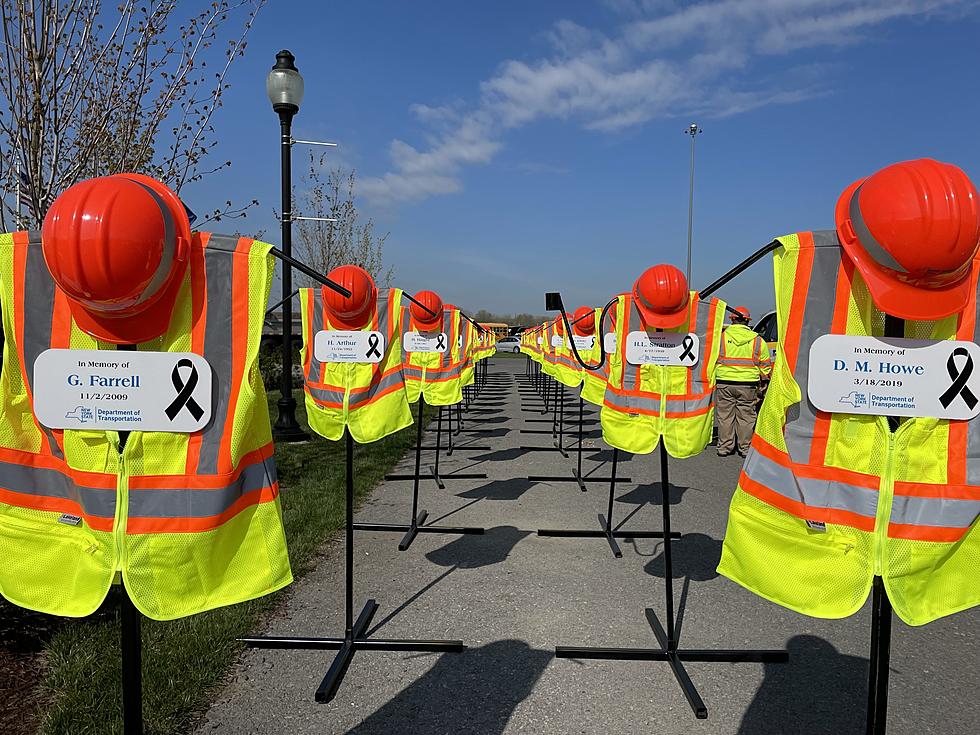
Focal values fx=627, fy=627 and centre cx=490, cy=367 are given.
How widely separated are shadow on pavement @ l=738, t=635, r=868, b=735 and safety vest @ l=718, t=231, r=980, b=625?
60.4 inches

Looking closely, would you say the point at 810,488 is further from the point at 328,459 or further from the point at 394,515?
the point at 328,459

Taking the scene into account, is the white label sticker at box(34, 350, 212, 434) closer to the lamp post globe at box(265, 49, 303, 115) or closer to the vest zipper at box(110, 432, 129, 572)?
the vest zipper at box(110, 432, 129, 572)

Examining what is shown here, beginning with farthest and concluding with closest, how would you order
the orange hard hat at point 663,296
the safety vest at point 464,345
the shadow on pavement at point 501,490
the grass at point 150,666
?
1. the safety vest at point 464,345
2. the shadow on pavement at point 501,490
3. the orange hard hat at point 663,296
4. the grass at point 150,666

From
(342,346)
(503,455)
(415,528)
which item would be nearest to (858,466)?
(342,346)

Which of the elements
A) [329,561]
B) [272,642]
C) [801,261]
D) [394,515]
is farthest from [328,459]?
[801,261]

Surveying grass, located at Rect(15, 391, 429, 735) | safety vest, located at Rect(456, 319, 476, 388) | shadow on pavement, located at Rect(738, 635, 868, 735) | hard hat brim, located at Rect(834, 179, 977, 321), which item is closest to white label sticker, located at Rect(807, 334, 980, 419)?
hard hat brim, located at Rect(834, 179, 977, 321)

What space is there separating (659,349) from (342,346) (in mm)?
2134

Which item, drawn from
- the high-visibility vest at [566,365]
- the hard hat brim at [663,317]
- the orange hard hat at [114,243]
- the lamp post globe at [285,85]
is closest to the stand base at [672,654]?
the hard hat brim at [663,317]

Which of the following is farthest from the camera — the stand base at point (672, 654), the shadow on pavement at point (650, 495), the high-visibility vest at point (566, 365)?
the high-visibility vest at point (566, 365)

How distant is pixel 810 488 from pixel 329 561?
4.38 meters

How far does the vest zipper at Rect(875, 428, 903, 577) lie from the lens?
6.32ft

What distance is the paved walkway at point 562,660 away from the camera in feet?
10.5

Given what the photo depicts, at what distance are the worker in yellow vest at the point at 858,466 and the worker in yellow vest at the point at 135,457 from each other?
5.57ft

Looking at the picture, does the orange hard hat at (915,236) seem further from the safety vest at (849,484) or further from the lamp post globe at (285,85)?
the lamp post globe at (285,85)
